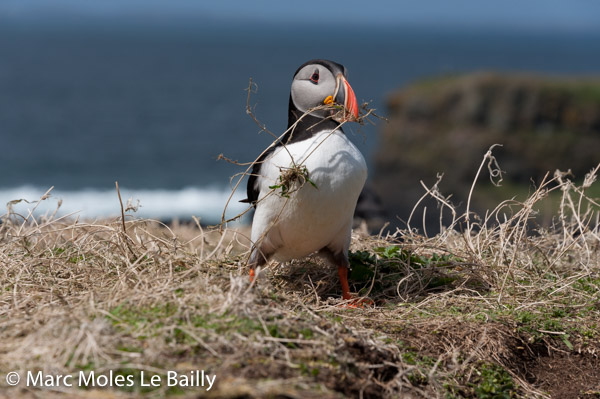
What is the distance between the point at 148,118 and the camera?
52844 mm

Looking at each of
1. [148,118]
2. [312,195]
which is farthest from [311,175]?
[148,118]

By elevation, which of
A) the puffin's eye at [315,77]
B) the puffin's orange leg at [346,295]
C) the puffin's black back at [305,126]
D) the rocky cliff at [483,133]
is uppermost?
the puffin's eye at [315,77]

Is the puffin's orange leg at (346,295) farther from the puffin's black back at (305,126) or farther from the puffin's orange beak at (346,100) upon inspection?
the puffin's orange beak at (346,100)

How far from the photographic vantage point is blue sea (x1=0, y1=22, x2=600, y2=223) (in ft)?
92.8

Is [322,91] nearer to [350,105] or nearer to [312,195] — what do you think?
[350,105]

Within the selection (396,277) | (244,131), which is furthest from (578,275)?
(244,131)

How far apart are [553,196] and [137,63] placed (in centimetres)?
8246

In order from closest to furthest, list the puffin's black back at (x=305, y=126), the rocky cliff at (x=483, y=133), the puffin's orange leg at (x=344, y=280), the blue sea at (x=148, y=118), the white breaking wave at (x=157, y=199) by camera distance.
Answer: the puffin's black back at (x=305, y=126) → the puffin's orange leg at (x=344, y=280) → the rocky cliff at (x=483, y=133) → the white breaking wave at (x=157, y=199) → the blue sea at (x=148, y=118)

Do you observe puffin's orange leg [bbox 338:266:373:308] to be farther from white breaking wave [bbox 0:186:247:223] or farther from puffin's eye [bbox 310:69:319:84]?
white breaking wave [bbox 0:186:247:223]

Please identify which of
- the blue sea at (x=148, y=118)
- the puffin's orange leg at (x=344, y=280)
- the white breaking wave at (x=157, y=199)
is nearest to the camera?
the puffin's orange leg at (x=344, y=280)

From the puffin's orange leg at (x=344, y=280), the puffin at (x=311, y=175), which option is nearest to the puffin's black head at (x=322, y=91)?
the puffin at (x=311, y=175)

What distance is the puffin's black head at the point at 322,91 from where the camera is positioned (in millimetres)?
4906

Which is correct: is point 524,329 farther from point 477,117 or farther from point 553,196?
point 477,117

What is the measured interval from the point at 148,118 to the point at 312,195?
49438 millimetres
